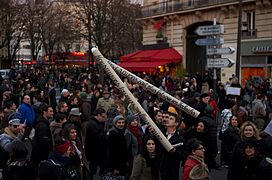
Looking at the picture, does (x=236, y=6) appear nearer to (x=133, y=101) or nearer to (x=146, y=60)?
(x=146, y=60)

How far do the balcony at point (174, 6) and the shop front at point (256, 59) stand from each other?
333cm

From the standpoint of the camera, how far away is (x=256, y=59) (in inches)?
1180

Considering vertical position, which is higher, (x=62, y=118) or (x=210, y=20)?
(x=210, y=20)

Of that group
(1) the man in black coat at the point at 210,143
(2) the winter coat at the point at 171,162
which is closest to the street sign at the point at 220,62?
(1) the man in black coat at the point at 210,143

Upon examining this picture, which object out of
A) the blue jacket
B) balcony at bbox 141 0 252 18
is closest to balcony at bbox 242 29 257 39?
balcony at bbox 141 0 252 18

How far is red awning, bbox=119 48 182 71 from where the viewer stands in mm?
37312

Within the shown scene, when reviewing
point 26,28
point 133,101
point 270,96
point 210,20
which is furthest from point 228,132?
point 26,28

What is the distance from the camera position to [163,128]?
810 cm

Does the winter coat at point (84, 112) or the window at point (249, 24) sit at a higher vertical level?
the window at point (249, 24)

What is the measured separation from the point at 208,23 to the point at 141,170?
1186 inches

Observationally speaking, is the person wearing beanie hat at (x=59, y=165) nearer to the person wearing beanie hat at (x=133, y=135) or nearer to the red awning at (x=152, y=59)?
the person wearing beanie hat at (x=133, y=135)

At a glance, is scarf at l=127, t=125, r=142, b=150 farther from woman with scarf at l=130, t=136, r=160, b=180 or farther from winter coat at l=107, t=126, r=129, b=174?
woman with scarf at l=130, t=136, r=160, b=180

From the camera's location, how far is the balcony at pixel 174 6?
3381cm

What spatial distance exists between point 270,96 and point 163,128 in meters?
10.5
